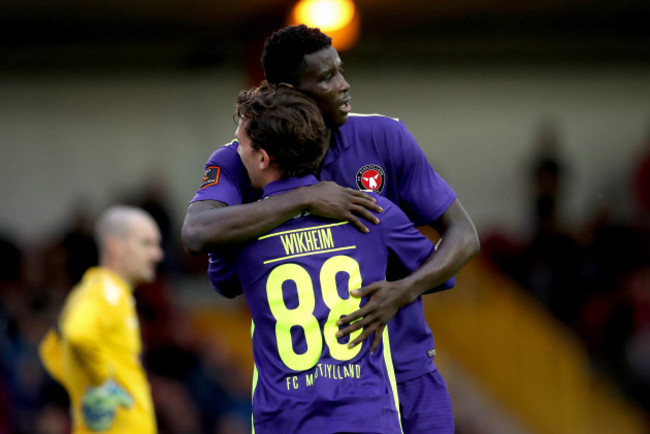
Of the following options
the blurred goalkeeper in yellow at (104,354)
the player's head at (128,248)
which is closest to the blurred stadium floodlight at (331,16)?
the player's head at (128,248)

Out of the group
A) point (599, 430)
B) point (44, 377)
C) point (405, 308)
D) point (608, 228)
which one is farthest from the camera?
point (608, 228)

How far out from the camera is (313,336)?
2.83 meters

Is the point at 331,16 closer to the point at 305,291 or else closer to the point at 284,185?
the point at 284,185

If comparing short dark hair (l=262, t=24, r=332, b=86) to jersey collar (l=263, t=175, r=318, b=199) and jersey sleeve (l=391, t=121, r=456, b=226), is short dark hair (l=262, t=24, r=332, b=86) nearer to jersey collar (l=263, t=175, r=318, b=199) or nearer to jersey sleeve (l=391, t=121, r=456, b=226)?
jersey sleeve (l=391, t=121, r=456, b=226)

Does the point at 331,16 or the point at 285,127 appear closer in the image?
the point at 285,127

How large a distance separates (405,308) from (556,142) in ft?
26.0

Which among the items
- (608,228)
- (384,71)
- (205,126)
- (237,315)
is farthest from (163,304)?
(608,228)

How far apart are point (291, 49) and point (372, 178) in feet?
1.76

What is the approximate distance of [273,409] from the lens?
9.37ft

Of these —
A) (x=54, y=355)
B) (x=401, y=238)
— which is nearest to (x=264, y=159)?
(x=401, y=238)

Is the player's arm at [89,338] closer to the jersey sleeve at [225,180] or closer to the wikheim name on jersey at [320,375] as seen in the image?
the jersey sleeve at [225,180]

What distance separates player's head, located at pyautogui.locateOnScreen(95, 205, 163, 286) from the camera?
6000 millimetres

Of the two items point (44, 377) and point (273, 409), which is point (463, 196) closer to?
point (44, 377)

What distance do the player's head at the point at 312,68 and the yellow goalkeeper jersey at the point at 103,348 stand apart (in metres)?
2.58
